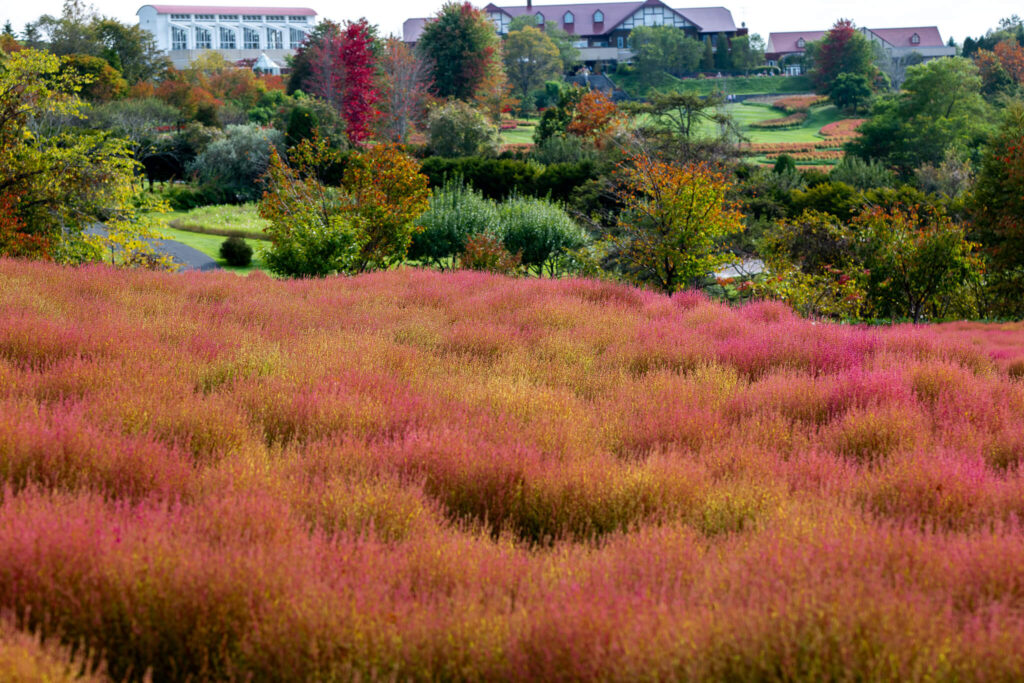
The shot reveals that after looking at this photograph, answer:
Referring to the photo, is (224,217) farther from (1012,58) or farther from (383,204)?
(1012,58)

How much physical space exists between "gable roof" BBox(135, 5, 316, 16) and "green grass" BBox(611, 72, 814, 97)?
6020 centimetres

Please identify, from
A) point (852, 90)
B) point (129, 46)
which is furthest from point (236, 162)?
point (852, 90)

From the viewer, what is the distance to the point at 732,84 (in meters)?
86.1

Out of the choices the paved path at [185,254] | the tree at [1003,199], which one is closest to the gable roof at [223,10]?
the paved path at [185,254]

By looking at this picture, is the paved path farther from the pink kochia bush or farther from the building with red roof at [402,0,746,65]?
the building with red roof at [402,0,746,65]

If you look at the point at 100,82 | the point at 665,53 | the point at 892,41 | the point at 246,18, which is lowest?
the point at 100,82

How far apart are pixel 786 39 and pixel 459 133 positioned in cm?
8484

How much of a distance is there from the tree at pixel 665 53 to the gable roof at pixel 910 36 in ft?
115

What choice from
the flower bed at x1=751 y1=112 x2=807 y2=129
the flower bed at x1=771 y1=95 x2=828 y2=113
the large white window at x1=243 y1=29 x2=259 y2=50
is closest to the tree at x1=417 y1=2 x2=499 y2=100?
the flower bed at x1=751 y1=112 x2=807 y2=129

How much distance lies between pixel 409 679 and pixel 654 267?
42.0 ft

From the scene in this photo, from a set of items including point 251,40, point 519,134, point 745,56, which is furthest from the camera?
point 251,40

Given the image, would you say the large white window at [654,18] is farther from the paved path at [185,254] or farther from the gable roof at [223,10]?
the paved path at [185,254]

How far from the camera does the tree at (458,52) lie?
2274 inches

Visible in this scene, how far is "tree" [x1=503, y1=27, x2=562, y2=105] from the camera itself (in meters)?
78.8
